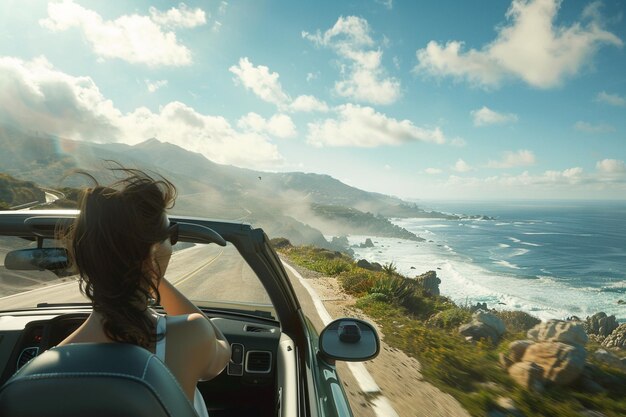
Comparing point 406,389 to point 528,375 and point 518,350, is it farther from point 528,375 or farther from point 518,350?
point 518,350

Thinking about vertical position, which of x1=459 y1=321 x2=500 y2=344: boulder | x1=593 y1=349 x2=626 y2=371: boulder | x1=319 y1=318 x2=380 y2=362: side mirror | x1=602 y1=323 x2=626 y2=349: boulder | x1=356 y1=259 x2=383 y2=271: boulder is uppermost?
x1=319 y1=318 x2=380 y2=362: side mirror

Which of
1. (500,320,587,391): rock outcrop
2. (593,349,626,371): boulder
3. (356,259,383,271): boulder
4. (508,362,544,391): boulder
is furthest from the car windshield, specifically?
(356,259,383,271): boulder

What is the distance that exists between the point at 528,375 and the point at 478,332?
265cm

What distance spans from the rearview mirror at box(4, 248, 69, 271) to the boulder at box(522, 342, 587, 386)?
600cm

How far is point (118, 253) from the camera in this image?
1103mm

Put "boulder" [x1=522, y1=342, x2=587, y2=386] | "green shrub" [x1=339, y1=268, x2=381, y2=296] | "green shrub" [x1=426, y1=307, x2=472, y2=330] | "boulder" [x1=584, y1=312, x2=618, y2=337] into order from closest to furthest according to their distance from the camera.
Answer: "boulder" [x1=522, y1=342, x2=587, y2=386], "green shrub" [x1=426, y1=307, x2=472, y2=330], "green shrub" [x1=339, y1=268, x2=381, y2=296], "boulder" [x1=584, y1=312, x2=618, y2=337]

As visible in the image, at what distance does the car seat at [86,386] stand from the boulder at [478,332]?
815cm

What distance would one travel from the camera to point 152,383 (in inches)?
32.4

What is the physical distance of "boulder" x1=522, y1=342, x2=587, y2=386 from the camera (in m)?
5.29

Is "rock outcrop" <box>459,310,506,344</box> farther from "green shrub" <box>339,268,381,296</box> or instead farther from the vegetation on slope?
"green shrub" <box>339,268,381,296</box>

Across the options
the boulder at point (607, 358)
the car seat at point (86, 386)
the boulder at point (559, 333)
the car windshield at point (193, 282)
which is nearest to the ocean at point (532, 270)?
the boulder at point (559, 333)

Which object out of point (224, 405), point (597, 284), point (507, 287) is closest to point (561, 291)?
point (507, 287)

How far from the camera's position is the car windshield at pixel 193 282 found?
6.55 ft

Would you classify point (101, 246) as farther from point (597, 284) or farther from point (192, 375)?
point (597, 284)
